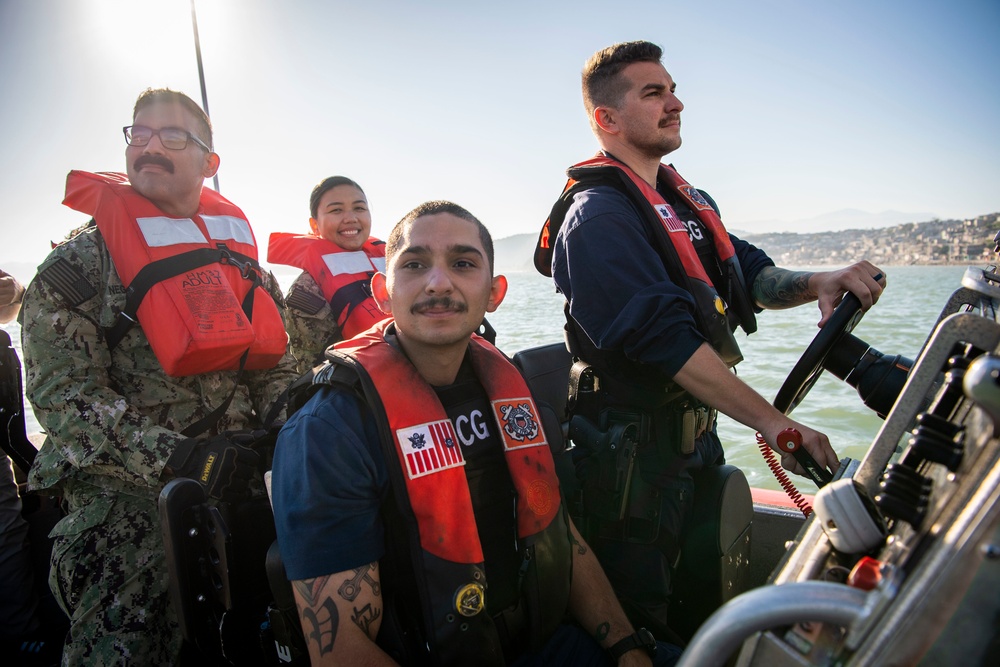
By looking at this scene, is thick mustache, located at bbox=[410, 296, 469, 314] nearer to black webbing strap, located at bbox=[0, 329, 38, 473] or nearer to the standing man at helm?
the standing man at helm

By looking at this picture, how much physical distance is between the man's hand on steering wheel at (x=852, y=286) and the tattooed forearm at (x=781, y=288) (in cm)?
24

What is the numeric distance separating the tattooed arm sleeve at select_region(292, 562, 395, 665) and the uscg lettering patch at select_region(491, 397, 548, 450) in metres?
0.60

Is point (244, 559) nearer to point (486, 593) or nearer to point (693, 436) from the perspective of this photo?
point (486, 593)

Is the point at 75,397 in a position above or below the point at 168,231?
below

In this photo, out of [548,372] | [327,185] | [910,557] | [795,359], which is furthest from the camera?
[795,359]

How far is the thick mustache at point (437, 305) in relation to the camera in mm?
1788

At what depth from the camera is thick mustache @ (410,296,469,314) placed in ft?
5.87

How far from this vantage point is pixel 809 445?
5.30 feet

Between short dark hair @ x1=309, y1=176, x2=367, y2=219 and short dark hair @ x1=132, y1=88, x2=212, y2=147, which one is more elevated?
short dark hair @ x1=132, y1=88, x2=212, y2=147

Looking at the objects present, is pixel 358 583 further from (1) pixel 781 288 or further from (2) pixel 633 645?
(1) pixel 781 288

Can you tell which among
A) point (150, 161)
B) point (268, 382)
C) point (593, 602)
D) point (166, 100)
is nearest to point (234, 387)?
point (268, 382)

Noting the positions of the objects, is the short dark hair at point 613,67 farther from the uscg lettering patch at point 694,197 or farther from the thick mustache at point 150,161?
the thick mustache at point 150,161

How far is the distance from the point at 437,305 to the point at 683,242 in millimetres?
932

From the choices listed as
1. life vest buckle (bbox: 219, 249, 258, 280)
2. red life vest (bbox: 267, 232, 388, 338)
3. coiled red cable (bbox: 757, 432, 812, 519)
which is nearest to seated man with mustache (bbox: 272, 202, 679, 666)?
coiled red cable (bbox: 757, 432, 812, 519)
